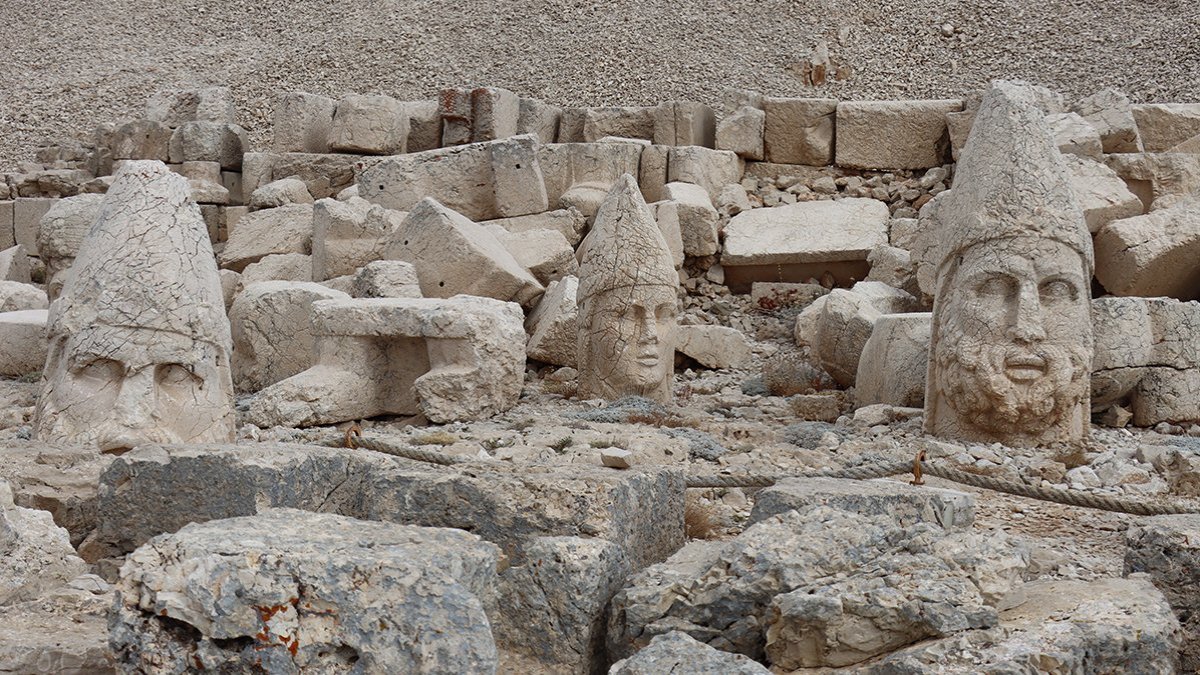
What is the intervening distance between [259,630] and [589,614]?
3.29 feet

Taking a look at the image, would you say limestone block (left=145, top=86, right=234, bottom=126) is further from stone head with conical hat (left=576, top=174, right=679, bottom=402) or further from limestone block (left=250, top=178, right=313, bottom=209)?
stone head with conical hat (left=576, top=174, right=679, bottom=402)

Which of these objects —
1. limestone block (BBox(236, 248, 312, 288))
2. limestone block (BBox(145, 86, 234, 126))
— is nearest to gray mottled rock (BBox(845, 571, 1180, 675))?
limestone block (BBox(236, 248, 312, 288))

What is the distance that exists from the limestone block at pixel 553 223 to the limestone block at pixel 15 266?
505 cm

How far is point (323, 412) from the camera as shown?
25.5 feet

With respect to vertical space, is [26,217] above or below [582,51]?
below

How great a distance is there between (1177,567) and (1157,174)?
8714 mm

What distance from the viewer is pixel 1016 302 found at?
6.68 metres

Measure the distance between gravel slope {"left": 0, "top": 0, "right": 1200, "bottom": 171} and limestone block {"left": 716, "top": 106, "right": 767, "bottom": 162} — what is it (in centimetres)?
300

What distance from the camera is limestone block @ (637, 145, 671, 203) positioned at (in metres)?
13.9

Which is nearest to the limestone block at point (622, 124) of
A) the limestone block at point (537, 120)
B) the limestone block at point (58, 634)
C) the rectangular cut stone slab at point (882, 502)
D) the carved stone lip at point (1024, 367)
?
the limestone block at point (537, 120)

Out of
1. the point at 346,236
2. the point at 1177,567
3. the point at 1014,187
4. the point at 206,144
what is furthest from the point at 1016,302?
the point at 206,144

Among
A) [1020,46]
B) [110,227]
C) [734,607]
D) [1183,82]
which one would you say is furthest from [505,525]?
[1020,46]

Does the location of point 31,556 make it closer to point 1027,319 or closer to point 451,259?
point 1027,319

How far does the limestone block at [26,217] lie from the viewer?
15367mm
